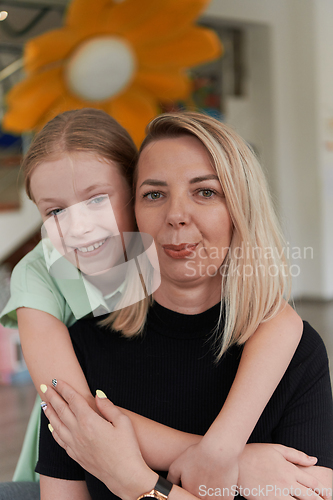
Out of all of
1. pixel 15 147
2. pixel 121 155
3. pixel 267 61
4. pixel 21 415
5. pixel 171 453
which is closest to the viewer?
pixel 171 453

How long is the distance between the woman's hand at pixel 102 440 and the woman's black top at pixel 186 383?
8 cm

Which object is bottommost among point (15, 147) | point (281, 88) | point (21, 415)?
point (21, 415)

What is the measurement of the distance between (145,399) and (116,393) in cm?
5

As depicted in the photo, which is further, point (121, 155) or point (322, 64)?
point (322, 64)

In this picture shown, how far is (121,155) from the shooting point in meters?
0.81

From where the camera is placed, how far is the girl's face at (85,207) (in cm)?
74

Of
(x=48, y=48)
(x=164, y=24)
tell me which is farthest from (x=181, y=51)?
(x=48, y=48)

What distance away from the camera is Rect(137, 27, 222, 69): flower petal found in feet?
9.36

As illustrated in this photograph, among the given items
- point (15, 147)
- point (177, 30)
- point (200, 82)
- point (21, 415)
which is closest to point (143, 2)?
point (177, 30)

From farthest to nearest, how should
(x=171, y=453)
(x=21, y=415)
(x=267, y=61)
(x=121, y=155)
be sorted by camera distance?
(x=267, y=61), (x=21, y=415), (x=121, y=155), (x=171, y=453)

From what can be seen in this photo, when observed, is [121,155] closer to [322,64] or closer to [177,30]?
[177,30]

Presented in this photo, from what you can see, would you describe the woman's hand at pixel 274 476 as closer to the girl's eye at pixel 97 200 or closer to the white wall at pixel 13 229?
the girl's eye at pixel 97 200

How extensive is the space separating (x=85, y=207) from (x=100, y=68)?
7.70 feet

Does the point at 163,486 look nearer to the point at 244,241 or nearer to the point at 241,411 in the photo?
the point at 241,411
